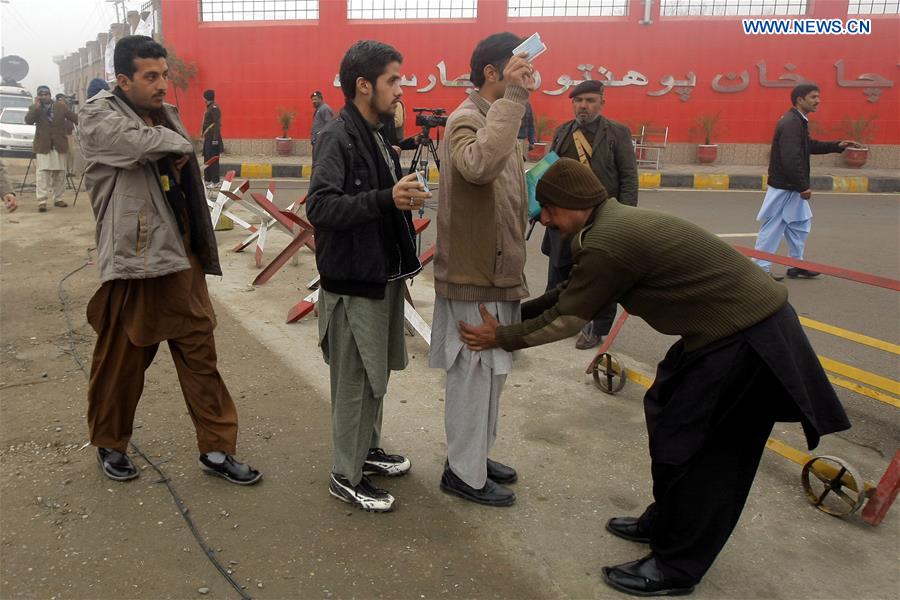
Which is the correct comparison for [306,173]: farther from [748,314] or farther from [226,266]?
[748,314]

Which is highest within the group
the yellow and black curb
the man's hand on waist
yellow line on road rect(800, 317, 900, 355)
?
the yellow and black curb

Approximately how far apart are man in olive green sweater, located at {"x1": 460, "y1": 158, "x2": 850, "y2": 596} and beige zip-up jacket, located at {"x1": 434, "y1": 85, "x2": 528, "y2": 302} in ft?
0.96

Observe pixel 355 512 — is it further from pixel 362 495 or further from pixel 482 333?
pixel 482 333

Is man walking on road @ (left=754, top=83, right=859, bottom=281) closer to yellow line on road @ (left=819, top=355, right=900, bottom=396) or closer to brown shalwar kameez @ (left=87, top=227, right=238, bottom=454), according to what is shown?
yellow line on road @ (left=819, top=355, right=900, bottom=396)

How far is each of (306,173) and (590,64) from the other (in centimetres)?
661

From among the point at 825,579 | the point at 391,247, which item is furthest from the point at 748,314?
the point at 391,247

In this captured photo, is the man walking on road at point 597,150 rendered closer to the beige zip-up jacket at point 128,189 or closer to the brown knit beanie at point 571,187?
the brown knit beanie at point 571,187

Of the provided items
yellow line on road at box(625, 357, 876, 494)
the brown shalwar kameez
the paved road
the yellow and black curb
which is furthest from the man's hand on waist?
the yellow and black curb

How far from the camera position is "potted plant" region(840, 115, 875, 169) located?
49.1 ft

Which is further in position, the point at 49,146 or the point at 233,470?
the point at 49,146

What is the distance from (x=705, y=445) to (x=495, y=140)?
1.13 m

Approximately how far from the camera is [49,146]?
9.66 m

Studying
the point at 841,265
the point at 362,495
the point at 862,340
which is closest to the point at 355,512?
the point at 362,495

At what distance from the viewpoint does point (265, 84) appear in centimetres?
1669
